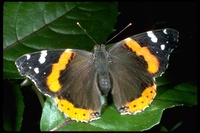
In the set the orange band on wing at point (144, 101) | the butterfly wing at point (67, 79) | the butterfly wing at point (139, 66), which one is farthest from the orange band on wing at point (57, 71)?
the orange band on wing at point (144, 101)

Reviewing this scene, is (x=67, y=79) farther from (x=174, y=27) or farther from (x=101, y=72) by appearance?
(x=174, y=27)

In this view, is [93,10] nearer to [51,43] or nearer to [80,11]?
[80,11]

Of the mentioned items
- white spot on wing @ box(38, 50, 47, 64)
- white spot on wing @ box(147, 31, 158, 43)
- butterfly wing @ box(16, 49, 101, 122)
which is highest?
white spot on wing @ box(147, 31, 158, 43)

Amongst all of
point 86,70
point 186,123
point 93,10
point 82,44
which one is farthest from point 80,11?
point 186,123

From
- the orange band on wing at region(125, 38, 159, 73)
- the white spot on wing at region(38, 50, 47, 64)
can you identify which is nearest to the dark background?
the orange band on wing at region(125, 38, 159, 73)

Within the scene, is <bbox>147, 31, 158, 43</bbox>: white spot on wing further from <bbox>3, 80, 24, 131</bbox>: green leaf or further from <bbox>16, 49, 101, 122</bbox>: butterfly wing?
<bbox>3, 80, 24, 131</bbox>: green leaf
